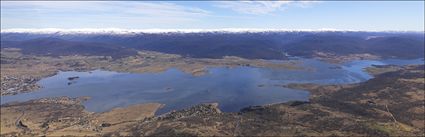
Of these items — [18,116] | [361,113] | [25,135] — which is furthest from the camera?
[18,116]

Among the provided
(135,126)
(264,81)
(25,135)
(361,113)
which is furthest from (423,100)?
(25,135)

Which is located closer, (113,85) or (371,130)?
(371,130)

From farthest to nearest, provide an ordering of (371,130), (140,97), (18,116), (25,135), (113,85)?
(113,85)
(140,97)
(18,116)
(25,135)
(371,130)

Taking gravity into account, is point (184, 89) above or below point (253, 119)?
above

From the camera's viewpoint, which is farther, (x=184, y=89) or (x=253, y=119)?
(x=184, y=89)

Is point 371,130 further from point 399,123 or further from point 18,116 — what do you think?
point 18,116

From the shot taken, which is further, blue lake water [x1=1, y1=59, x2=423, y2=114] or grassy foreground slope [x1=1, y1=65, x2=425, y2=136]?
blue lake water [x1=1, y1=59, x2=423, y2=114]

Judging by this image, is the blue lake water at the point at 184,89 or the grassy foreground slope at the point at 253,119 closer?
the grassy foreground slope at the point at 253,119
